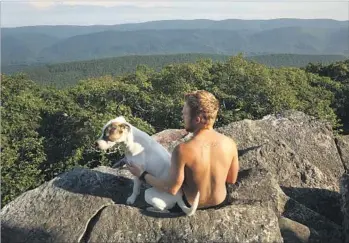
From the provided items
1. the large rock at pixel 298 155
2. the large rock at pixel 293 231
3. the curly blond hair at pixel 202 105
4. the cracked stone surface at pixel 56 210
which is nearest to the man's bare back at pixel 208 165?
the curly blond hair at pixel 202 105

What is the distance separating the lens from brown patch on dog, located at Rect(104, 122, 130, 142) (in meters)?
6.21

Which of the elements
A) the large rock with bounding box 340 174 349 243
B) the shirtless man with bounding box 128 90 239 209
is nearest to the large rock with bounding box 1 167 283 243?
the shirtless man with bounding box 128 90 239 209

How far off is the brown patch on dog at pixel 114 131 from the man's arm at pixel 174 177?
2.58ft

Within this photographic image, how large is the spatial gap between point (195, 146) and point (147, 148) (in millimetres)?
1005

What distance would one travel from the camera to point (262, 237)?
5.71m

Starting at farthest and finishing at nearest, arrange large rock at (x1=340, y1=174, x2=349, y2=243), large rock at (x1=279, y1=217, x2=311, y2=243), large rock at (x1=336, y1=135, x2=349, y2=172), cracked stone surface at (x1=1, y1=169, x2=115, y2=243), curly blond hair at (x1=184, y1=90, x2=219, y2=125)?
large rock at (x1=336, y1=135, x2=349, y2=172), large rock at (x1=340, y1=174, x2=349, y2=243), large rock at (x1=279, y1=217, x2=311, y2=243), cracked stone surface at (x1=1, y1=169, x2=115, y2=243), curly blond hair at (x1=184, y1=90, x2=219, y2=125)

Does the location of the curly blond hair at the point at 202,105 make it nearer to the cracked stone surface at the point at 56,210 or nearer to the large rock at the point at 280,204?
the large rock at the point at 280,204

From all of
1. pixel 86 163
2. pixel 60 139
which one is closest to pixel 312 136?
pixel 86 163

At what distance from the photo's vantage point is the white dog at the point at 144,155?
623 cm

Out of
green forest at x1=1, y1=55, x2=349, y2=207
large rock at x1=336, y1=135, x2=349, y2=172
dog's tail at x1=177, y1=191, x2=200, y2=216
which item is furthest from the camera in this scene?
green forest at x1=1, y1=55, x2=349, y2=207

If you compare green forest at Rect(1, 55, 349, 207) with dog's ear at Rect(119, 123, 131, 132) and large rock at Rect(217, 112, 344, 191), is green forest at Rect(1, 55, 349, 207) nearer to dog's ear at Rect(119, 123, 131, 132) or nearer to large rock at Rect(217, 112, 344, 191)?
large rock at Rect(217, 112, 344, 191)

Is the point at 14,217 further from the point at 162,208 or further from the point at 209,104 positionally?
the point at 209,104

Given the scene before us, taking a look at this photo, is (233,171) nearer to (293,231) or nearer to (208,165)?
(208,165)

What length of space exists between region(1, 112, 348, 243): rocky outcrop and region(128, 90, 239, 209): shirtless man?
0.33 m
